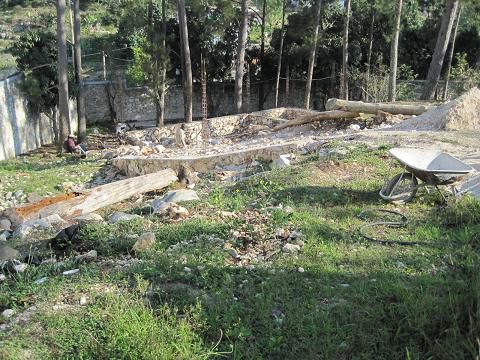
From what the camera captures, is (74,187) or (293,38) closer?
(74,187)

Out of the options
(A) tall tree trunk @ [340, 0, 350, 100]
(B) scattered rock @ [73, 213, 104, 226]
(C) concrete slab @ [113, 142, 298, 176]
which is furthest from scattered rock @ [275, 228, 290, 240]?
(A) tall tree trunk @ [340, 0, 350, 100]

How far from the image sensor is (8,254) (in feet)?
19.1

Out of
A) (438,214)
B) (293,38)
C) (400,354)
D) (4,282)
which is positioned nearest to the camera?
(400,354)

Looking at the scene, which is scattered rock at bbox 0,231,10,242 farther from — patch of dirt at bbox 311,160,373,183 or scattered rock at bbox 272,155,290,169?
scattered rock at bbox 272,155,290,169

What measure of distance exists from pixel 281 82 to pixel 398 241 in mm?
23431

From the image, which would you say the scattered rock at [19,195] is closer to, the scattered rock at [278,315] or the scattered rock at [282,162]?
the scattered rock at [282,162]

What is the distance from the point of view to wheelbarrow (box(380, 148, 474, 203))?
6.24 meters

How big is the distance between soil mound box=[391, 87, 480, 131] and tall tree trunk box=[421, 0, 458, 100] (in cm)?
771

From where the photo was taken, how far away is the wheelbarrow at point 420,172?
6238mm

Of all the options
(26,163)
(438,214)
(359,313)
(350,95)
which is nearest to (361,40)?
(350,95)

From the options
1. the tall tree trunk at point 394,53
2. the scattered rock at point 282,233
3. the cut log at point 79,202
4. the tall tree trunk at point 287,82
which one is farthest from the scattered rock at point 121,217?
the tall tree trunk at point 287,82

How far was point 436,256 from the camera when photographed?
4.93m

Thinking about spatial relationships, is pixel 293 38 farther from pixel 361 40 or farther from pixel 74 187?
pixel 74 187

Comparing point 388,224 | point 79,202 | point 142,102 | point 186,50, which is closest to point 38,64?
point 186,50
